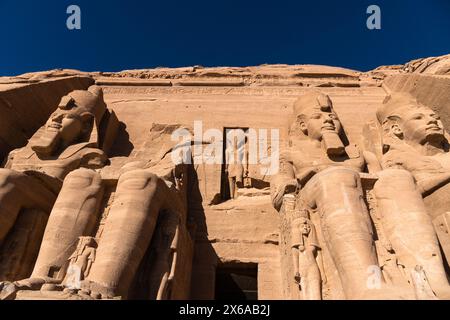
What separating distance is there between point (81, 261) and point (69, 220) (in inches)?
22.9

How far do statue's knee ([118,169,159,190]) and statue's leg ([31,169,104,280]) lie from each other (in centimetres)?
33

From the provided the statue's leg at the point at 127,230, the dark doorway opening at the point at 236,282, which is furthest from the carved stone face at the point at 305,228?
the statue's leg at the point at 127,230

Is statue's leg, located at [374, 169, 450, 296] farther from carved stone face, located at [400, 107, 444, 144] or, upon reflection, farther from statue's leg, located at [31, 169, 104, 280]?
statue's leg, located at [31, 169, 104, 280]

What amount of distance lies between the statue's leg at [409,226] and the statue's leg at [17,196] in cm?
336

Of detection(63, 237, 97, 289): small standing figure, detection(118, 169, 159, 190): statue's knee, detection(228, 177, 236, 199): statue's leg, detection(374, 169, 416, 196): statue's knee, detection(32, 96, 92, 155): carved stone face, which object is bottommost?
detection(63, 237, 97, 289): small standing figure

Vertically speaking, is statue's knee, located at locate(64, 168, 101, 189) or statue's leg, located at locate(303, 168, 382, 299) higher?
statue's knee, located at locate(64, 168, 101, 189)

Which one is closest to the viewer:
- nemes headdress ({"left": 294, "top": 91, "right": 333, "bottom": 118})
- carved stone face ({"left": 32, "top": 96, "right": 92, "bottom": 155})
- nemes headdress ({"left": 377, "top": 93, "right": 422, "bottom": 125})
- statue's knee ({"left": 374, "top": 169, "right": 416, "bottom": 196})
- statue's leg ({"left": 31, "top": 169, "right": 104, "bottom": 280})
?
statue's leg ({"left": 31, "top": 169, "right": 104, "bottom": 280})

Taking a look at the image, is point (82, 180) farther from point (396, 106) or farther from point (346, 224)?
point (396, 106)

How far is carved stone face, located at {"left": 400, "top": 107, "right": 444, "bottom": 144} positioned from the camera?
197 inches

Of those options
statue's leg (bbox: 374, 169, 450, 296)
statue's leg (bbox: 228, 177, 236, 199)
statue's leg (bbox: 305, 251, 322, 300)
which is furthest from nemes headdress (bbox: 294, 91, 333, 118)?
statue's leg (bbox: 305, 251, 322, 300)

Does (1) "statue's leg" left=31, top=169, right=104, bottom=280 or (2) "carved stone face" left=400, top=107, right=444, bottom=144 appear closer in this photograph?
(1) "statue's leg" left=31, top=169, right=104, bottom=280

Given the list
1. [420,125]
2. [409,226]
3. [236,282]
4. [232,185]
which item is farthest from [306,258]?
[420,125]
